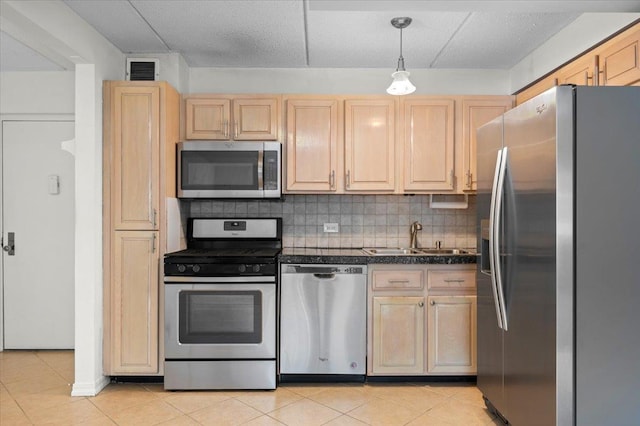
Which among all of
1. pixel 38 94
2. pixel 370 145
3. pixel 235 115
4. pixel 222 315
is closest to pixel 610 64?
pixel 370 145

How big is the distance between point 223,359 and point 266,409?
1.50ft

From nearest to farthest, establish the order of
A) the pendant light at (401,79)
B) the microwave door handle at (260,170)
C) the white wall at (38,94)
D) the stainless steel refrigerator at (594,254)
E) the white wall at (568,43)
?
the stainless steel refrigerator at (594,254) < the white wall at (568,43) < the pendant light at (401,79) < the microwave door handle at (260,170) < the white wall at (38,94)

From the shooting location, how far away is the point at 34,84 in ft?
11.4

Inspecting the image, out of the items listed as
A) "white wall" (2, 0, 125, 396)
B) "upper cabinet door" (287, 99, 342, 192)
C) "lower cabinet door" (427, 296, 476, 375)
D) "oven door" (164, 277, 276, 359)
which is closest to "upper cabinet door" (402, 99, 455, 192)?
"upper cabinet door" (287, 99, 342, 192)

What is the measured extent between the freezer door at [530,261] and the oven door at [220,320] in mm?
1466

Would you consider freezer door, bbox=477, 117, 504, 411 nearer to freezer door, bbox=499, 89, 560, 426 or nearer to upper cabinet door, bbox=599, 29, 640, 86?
freezer door, bbox=499, 89, 560, 426

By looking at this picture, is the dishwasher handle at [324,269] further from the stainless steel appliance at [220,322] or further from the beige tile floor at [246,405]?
the beige tile floor at [246,405]

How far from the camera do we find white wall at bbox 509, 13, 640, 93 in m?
2.17

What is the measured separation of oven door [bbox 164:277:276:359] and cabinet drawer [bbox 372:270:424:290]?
2.37 ft

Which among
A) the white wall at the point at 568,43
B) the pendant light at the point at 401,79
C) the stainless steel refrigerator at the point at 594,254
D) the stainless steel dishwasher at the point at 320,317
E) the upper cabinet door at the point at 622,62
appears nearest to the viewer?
the stainless steel refrigerator at the point at 594,254

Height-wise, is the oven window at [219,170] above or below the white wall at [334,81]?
below

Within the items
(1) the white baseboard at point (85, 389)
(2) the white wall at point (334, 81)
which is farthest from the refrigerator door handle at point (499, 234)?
(1) the white baseboard at point (85, 389)

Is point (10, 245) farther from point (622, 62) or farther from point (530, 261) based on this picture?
point (622, 62)

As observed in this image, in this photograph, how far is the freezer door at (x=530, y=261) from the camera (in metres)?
1.70
